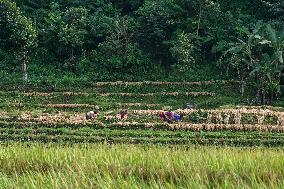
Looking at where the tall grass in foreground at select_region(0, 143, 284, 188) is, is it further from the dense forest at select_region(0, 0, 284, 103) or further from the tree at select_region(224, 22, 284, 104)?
the dense forest at select_region(0, 0, 284, 103)

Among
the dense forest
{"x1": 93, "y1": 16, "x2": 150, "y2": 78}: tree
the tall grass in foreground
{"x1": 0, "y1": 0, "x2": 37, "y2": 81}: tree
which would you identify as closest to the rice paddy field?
the tall grass in foreground

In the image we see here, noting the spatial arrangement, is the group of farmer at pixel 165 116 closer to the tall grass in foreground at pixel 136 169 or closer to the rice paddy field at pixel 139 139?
the rice paddy field at pixel 139 139

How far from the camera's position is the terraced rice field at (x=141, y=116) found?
1838 centimetres

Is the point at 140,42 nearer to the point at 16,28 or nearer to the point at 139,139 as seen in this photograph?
the point at 16,28

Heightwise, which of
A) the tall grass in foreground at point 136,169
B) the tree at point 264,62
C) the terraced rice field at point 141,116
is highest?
the tree at point 264,62

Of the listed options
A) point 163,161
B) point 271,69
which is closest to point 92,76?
point 271,69

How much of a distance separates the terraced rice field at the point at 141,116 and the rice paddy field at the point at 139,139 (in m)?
0.04

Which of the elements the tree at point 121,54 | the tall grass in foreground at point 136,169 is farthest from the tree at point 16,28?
the tall grass in foreground at point 136,169

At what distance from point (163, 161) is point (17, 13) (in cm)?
2485

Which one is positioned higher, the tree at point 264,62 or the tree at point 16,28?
the tree at point 16,28

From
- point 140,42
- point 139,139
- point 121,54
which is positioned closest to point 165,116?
point 139,139

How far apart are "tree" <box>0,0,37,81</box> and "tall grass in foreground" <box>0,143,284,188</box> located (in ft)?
73.1

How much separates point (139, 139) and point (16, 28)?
1448 cm

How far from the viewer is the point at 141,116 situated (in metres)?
22.2
